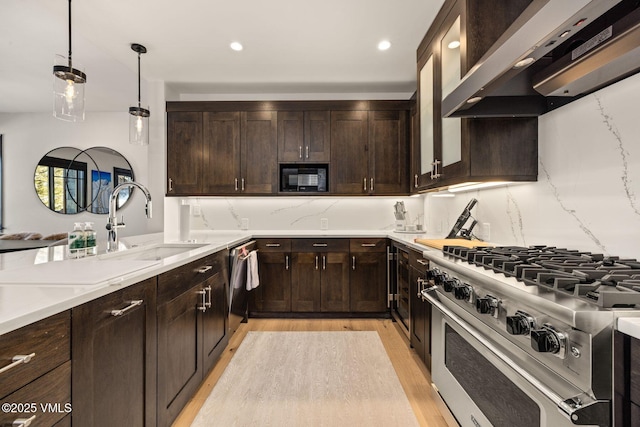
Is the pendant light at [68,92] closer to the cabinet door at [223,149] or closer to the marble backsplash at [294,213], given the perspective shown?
the cabinet door at [223,149]

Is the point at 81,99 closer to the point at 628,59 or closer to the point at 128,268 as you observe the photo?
the point at 128,268

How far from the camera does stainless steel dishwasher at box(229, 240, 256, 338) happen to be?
8.75 feet

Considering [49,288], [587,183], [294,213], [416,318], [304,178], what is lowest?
[416,318]

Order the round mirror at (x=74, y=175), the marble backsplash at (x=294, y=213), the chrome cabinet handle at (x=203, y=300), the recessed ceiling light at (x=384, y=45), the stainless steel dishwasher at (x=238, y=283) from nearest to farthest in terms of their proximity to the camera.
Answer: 1. the chrome cabinet handle at (x=203, y=300)
2. the stainless steel dishwasher at (x=238, y=283)
3. the recessed ceiling light at (x=384, y=45)
4. the marble backsplash at (x=294, y=213)
5. the round mirror at (x=74, y=175)

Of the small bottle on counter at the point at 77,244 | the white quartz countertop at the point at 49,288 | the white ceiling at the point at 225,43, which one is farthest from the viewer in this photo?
the white ceiling at the point at 225,43

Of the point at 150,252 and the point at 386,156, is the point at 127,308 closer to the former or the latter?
the point at 150,252

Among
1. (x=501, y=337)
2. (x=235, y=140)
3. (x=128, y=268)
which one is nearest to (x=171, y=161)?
(x=235, y=140)

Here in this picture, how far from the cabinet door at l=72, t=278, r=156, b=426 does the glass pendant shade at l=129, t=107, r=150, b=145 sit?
1.89 metres

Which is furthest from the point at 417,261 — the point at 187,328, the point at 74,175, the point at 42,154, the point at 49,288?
the point at 42,154

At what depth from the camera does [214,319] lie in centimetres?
230

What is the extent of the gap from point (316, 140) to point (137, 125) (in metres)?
1.77

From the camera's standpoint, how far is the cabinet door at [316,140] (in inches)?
146

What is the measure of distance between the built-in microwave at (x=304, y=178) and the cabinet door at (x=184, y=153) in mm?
959

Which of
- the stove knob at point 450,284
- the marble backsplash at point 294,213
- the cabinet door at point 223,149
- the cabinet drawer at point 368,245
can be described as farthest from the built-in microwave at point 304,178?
the stove knob at point 450,284
